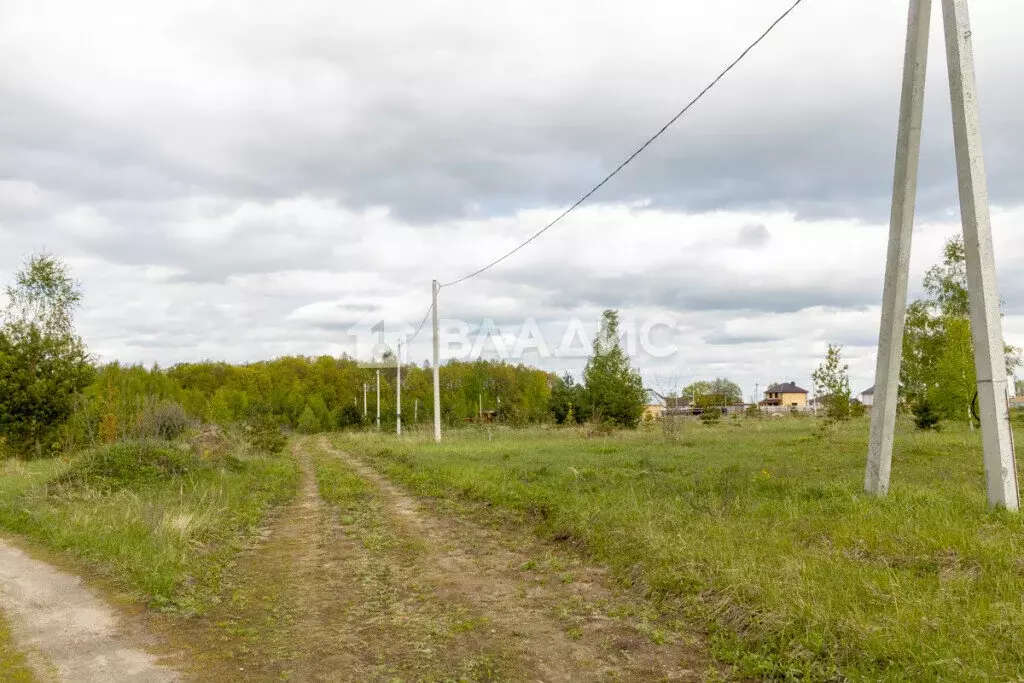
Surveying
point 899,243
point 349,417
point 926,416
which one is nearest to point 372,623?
point 899,243

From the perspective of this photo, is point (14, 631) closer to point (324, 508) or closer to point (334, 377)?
point (324, 508)

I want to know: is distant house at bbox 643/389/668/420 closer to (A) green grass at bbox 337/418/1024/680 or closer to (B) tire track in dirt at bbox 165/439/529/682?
(A) green grass at bbox 337/418/1024/680

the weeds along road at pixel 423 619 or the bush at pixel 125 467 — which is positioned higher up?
the bush at pixel 125 467

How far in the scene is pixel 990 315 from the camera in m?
7.82

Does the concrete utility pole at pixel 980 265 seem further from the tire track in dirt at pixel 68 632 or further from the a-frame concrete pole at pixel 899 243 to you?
the tire track in dirt at pixel 68 632

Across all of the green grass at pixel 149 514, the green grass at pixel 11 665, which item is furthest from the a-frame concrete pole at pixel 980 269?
the green grass at pixel 11 665

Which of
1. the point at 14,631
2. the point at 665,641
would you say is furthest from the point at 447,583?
the point at 14,631

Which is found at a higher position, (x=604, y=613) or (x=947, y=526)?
(x=947, y=526)

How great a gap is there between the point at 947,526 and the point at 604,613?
3.62 m

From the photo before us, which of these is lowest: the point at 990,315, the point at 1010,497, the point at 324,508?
the point at 324,508

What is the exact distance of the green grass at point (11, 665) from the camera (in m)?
5.24

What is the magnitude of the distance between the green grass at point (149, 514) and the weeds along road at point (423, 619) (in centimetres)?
54

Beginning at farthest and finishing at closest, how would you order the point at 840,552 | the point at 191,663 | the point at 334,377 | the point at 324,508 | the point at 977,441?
the point at 334,377
the point at 977,441
the point at 324,508
the point at 840,552
the point at 191,663

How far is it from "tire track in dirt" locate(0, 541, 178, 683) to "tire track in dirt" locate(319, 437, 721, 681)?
2.66 meters
